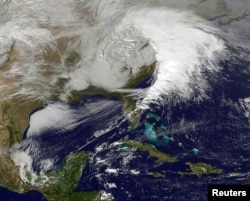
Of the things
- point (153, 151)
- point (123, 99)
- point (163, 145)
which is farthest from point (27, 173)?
point (163, 145)

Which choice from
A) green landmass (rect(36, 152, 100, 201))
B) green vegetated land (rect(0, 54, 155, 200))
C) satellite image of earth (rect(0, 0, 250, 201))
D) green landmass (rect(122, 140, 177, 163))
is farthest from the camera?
green landmass (rect(122, 140, 177, 163))

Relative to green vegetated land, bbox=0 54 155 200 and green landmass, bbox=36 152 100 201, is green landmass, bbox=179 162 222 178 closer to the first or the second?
green vegetated land, bbox=0 54 155 200

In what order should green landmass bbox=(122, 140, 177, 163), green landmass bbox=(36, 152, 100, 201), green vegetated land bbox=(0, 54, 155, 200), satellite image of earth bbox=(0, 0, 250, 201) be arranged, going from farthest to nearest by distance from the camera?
1. green landmass bbox=(122, 140, 177, 163)
2. satellite image of earth bbox=(0, 0, 250, 201)
3. green vegetated land bbox=(0, 54, 155, 200)
4. green landmass bbox=(36, 152, 100, 201)

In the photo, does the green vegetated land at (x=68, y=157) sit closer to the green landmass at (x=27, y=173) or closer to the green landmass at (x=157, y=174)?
the green landmass at (x=27, y=173)

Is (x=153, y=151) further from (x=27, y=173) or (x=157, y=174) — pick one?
→ (x=27, y=173)

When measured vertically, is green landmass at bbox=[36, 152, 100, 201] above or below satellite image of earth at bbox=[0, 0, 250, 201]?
below

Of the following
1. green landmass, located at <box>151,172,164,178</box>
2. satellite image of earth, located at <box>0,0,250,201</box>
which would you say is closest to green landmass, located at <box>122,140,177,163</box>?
satellite image of earth, located at <box>0,0,250,201</box>

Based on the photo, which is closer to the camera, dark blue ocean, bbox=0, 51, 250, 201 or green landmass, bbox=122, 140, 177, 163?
dark blue ocean, bbox=0, 51, 250, 201
